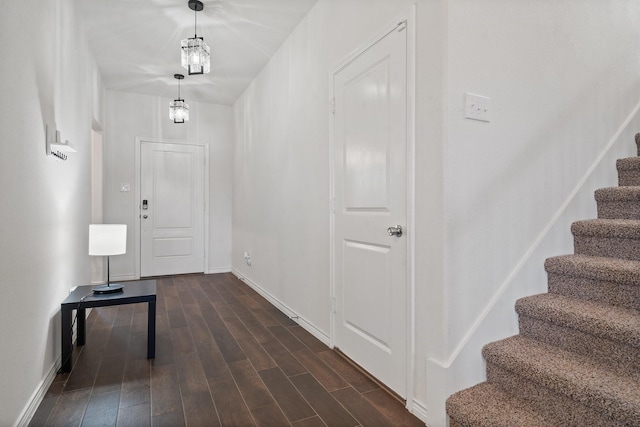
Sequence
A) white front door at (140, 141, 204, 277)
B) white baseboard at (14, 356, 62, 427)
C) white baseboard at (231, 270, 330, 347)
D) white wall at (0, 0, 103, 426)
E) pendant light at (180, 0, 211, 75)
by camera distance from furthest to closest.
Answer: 1. white front door at (140, 141, 204, 277)
2. white baseboard at (231, 270, 330, 347)
3. pendant light at (180, 0, 211, 75)
4. white baseboard at (14, 356, 62, 427)
5. white wall at (0, 0, 103, 426)

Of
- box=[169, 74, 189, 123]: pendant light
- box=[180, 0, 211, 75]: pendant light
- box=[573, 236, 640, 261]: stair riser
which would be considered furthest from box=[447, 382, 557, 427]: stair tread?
box=[169, 74, 189, 123]: pendant light

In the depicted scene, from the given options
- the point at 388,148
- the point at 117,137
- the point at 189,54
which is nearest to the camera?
the point at 388,148

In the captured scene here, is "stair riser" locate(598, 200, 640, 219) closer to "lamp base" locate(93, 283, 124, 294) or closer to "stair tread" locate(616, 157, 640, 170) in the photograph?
"stair tread" locate(616, 157, 640, 170)

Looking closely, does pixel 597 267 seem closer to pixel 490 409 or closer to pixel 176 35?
pixel 490 409

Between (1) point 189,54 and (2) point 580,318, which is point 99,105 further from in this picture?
(2) point 580,318

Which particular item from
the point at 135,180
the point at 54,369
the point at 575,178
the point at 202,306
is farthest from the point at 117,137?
the point at 575,178

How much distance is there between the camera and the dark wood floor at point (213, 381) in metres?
1.79

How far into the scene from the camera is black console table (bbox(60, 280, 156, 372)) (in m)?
2.31

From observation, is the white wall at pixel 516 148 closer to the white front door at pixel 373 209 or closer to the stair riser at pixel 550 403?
the stair riser at pixel 550 403

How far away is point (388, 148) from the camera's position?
2.04 meters

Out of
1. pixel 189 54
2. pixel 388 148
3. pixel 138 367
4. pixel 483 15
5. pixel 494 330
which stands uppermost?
pixel 189 54

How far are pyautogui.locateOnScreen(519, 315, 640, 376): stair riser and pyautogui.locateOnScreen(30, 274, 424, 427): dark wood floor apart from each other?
75 centimetres

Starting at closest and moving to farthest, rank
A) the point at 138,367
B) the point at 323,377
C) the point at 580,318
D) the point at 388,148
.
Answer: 1. the point at 580,318
2. the point at 388,148
3. the point at 323,377
4. the point at 138,367

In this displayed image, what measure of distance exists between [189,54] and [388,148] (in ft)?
5.60
